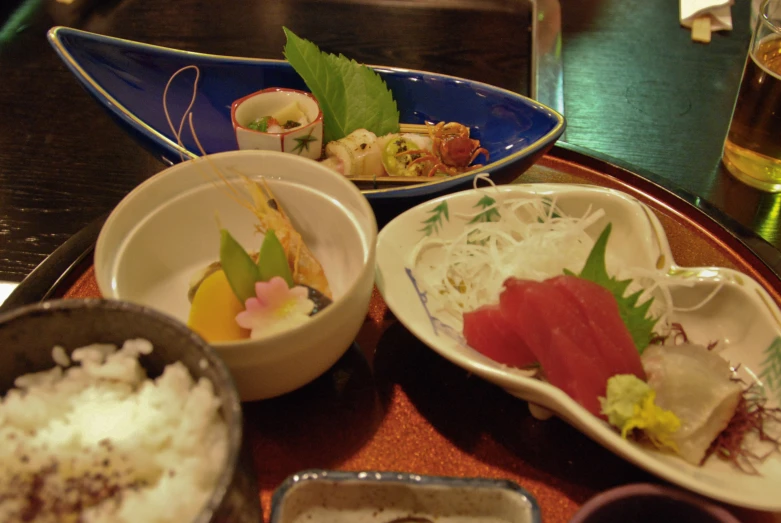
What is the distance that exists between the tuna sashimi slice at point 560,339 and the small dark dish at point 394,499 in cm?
23

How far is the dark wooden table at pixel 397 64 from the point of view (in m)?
1.85

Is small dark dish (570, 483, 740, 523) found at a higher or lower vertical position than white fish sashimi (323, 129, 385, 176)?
lower

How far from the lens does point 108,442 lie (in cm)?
78

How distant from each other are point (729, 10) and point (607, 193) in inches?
75.6

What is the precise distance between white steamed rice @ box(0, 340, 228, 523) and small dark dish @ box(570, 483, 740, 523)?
53 centimetres

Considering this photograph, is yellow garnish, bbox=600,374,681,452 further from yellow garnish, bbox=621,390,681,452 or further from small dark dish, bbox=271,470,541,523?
small dark dish, bbox=271,470,541,523

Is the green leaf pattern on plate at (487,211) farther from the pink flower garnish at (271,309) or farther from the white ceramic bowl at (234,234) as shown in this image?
the pink flower garnish at (271,309)

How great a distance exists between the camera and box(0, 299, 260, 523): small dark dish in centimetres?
78

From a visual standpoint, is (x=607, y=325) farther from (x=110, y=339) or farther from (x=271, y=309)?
(x=110, y=339)

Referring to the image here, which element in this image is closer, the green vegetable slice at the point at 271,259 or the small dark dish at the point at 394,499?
the small dark dish at the point at 394,499

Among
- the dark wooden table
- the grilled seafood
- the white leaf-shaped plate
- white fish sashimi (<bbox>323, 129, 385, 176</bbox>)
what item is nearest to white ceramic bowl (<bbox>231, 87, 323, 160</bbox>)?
white fish sashimi (<bbox>323, 129, 385, 176</bbox>)

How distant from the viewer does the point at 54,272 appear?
139 centimetres

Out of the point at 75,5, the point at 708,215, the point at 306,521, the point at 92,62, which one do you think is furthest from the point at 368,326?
the point at 75,5

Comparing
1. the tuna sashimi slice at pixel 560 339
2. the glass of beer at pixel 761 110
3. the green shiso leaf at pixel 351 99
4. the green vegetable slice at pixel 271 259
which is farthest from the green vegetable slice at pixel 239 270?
the glass of beer at pixel 761 110
